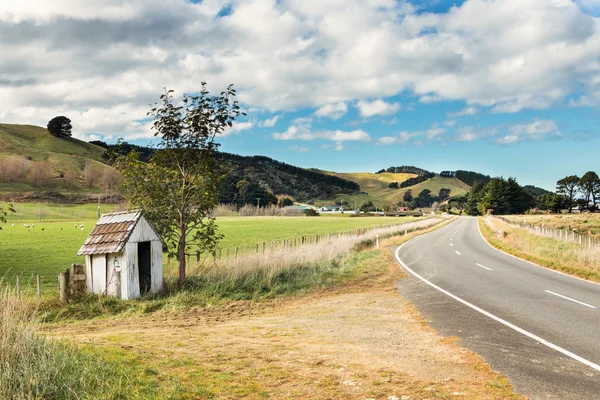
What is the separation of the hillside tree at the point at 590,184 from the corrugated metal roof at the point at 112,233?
147 m

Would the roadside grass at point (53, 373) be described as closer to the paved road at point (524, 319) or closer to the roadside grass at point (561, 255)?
the paved road at point (524, 319)

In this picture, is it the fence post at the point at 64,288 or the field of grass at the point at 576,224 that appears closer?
the fence post at the point at 64,288

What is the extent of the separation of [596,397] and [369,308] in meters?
6.85

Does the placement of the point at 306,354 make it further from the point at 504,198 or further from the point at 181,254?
→ the point at 504,198

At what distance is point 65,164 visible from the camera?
527ft

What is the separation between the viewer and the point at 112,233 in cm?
1510

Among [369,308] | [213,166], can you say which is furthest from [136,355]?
[213,166]

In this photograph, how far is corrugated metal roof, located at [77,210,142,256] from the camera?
47.4ft

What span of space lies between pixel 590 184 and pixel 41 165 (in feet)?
573

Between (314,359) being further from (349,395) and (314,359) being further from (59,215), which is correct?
(59,215)

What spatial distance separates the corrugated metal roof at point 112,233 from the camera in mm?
14438

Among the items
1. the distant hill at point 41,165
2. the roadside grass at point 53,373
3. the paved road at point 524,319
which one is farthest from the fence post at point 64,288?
the distant hill at point 41,165

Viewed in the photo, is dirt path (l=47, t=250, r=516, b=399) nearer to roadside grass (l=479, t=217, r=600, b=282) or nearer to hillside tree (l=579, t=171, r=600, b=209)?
roadside grass (l=479, t=217, r=600, b=282)

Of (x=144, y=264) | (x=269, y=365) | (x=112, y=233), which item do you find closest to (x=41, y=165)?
(x=144, y=264)
